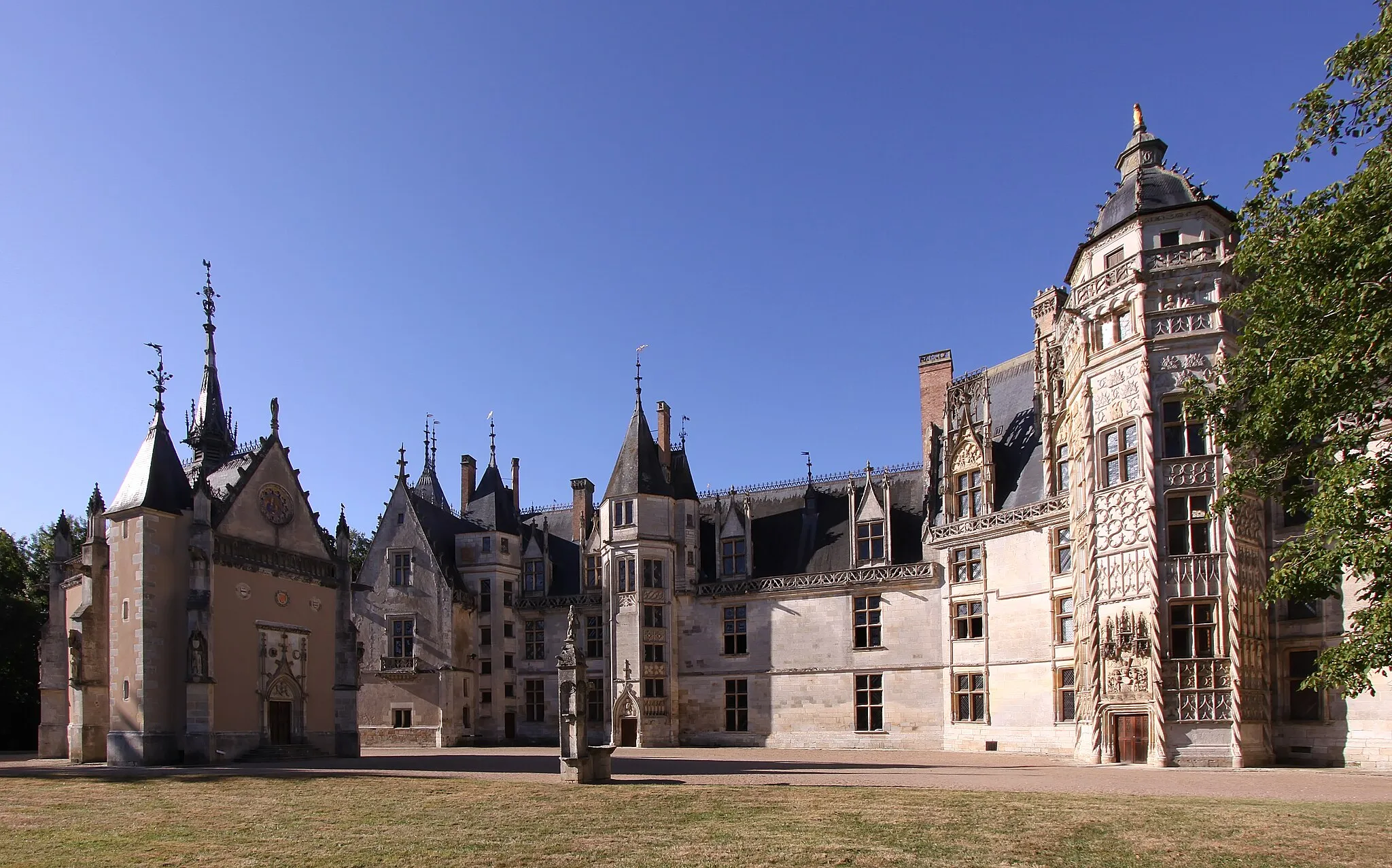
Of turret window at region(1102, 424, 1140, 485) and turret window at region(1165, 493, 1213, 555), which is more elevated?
turret window at region(1102, 424, 1140, 485)

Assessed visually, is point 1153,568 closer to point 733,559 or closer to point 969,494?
point 969,494

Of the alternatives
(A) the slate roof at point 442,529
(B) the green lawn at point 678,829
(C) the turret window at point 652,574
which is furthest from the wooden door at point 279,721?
(C) the turret window at point 652,574

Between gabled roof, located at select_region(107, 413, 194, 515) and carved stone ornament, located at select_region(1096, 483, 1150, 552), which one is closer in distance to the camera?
carved stone ornament, located at select_region(1096, 483, 1150, 552)

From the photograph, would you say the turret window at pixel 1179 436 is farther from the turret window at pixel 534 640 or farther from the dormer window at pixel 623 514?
the turret window at pixel 534 640

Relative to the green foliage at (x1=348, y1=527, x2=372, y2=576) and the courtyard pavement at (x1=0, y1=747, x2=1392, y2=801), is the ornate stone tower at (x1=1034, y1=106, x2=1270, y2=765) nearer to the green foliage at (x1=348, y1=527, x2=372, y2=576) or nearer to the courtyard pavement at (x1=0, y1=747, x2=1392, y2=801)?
the courtyard pavement at (x1=0, y1=747, x2=1392, y2=801)

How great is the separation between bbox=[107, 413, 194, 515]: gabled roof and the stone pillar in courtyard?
13.6m

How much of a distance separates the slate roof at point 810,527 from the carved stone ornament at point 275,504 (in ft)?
50.1

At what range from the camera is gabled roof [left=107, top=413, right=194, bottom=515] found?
1152 inches

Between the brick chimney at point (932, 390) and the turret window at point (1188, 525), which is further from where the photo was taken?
the brick chimney at point (932, 390)

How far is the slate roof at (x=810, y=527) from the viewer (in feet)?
126

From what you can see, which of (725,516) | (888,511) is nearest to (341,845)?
(888,511)

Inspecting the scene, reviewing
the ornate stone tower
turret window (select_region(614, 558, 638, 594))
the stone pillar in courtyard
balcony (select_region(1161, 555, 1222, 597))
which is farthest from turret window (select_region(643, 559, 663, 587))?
balcony (select_region(1161, 555, 1222, 597))

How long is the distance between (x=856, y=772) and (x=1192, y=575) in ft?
29.0

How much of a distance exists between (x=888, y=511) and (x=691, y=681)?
9.69m
